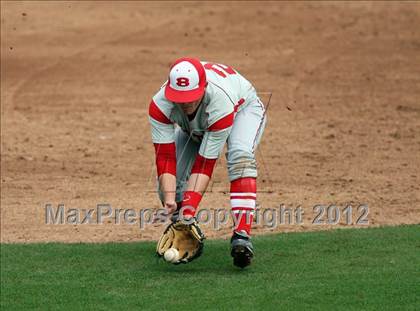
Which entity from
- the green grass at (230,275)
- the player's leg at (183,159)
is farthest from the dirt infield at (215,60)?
the player's leg at (183,159)

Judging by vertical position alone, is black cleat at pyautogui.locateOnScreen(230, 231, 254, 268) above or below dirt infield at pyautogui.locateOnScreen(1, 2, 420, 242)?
above

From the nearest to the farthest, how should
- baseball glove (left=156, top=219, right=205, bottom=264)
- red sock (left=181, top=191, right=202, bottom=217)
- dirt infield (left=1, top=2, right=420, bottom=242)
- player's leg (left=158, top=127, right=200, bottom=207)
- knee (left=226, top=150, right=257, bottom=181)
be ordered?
red sock (left=181, top=191, right=202, bottom=217) → knee (left=226, top=150, right=257, bottom=181) → baseball glove (left=156, top=219, right=205, bottom=264) → player's leg (left=158, top=127, right=200, bottom=207) → dirt infield (left=1, top=2, right=420, bottom=242)

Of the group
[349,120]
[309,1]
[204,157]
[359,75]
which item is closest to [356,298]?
[204,157]

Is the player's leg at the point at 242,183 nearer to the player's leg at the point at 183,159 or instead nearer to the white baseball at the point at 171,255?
the white baseball at the point at 171,255

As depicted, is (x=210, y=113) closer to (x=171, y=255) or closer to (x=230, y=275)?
(x=171, y=255)

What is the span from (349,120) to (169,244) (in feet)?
25.0

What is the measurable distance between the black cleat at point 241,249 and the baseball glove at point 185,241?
Answer: 0.38m

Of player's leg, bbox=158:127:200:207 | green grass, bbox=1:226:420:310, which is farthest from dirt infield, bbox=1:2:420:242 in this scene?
player's leg, bbox=158:127:200:207

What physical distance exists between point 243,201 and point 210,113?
0.79m

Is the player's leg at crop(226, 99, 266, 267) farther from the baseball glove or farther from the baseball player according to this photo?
the baseball glove

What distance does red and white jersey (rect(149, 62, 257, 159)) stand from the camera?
833 cm

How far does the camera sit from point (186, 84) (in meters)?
8.16

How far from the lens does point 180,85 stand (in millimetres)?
8180

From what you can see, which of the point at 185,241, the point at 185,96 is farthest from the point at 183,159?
the point at 185,96
